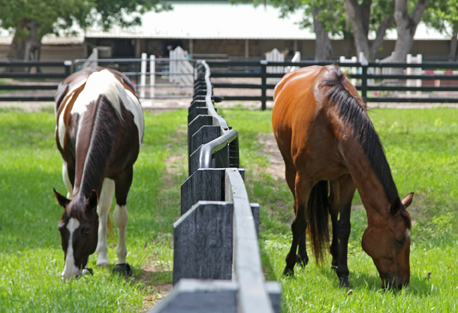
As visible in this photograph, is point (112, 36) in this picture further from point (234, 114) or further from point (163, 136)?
point (163, 136)

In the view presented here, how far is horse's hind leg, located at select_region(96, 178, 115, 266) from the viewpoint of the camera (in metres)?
4.85

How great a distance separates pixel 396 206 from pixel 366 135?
572 millimetres

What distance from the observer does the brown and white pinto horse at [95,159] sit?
3803 mm

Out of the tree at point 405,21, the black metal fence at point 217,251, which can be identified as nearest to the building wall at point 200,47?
the tree at point 405,21

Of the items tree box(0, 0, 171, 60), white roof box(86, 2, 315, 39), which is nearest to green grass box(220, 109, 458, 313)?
tree box(0, 0, 171, 60)

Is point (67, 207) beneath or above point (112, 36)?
beneath

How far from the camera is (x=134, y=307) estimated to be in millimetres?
3611

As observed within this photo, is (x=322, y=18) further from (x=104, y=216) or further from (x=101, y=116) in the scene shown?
(x=101, y=116)

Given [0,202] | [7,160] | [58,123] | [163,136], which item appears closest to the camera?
[58,123]

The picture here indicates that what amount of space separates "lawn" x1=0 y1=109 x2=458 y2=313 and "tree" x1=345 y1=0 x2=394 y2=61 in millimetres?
13207

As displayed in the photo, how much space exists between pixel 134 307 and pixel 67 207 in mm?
929

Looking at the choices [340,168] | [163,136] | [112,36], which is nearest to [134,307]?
[340,168]

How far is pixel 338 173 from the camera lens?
14.0ft

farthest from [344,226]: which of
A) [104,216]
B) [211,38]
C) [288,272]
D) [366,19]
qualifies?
[211,38]
